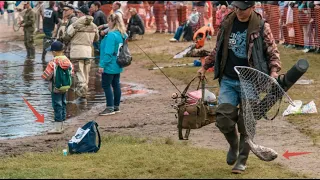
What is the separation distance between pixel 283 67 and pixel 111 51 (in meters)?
→ 6.58

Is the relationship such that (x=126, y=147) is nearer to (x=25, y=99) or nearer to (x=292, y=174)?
(x=292, y=174)

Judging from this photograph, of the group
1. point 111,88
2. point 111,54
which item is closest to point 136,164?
point 111,54

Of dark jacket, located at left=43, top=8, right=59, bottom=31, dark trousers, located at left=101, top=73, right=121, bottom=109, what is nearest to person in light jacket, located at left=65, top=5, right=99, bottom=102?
dark trousers, located at left=101, top=73, right=121, bottom=109

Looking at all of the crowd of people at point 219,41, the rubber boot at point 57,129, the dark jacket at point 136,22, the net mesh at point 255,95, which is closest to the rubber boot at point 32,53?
the crowd of people at point 219,41

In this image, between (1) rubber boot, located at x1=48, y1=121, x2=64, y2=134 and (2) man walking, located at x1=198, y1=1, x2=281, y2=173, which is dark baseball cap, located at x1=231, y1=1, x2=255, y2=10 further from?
(1) rubber boot, located at x1=48, y1=121, x2=64, y2=134

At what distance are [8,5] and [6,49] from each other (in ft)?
43.5

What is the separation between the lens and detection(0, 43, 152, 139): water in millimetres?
12953

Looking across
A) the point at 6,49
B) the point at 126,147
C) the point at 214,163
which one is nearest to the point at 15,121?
the point at 126,147

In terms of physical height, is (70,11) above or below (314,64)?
above

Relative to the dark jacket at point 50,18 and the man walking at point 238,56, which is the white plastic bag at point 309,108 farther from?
the dark jacket at point 50,18

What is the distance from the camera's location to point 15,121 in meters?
13.5

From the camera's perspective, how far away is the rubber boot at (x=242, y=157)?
8242 millimetres

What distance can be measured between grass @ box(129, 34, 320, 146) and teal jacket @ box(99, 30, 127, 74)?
2477mm

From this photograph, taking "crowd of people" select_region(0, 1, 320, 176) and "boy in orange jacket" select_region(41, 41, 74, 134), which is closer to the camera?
"crowd of people" select_region(0, 1, 320, 176)
